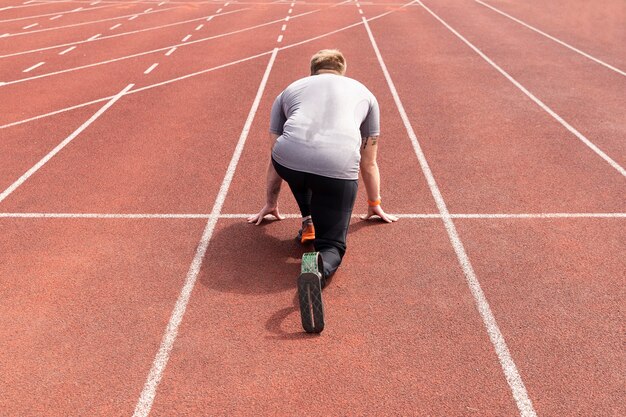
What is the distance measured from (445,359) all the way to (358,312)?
0.81m

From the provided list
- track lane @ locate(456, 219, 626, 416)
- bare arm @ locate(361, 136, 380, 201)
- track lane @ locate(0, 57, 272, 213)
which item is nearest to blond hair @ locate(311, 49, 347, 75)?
bare arm @ locate(361, 136, 380, 201)

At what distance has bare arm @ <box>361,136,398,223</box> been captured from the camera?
17.1ft

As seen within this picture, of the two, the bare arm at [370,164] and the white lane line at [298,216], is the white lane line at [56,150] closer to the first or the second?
the white lane line at [298,216]

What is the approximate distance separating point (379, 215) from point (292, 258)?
1.09 metres

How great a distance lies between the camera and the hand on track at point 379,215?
5911 mm

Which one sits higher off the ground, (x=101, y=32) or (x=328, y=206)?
(x=328, y=206)

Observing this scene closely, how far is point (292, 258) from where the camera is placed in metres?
5.44

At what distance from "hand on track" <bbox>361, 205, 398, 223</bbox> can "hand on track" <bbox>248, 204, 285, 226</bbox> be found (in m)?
0.92

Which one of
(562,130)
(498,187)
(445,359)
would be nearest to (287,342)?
(445,359)

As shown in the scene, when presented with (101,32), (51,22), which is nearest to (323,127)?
(101,32)

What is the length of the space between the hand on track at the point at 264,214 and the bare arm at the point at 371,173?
3.14ft

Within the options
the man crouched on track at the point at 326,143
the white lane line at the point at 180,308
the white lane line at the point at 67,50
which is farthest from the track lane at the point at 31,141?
the white lane line at the point at 67,50

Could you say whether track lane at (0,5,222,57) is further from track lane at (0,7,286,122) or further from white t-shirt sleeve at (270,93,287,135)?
white t-shirt sleeve at (270,93,287,135)

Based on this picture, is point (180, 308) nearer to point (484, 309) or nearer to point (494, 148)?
point (484, 309)
